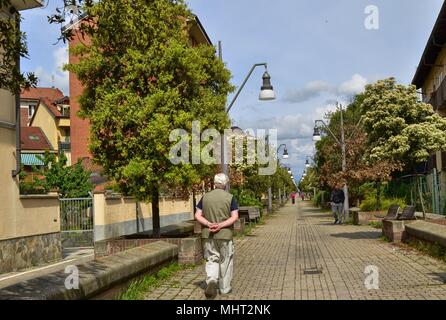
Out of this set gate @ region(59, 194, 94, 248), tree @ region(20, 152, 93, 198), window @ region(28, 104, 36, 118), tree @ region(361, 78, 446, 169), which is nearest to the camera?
tree @ region(361, 78, 446, 169)

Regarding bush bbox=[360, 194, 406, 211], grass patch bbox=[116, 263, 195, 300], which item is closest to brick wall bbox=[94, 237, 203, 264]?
grass patch bbox=[116, 263, 195, 300]

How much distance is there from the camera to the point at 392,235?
16.0 meters

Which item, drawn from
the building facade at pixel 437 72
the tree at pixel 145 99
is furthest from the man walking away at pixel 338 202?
the tree at pixel 145 99

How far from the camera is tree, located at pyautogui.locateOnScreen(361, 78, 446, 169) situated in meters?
17.2

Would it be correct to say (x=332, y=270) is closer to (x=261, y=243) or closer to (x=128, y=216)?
(x=261, y=243)

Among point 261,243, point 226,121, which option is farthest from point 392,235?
point 226,121

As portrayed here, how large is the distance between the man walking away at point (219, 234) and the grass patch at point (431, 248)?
5.00m

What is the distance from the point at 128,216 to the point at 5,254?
29.2 ft

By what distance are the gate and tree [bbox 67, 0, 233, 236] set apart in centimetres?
689

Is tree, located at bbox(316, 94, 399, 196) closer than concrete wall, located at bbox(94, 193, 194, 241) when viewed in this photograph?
No

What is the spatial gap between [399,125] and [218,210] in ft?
36.5

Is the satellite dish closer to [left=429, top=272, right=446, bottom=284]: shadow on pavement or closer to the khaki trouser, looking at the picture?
the khaki trouser

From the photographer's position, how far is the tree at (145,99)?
12.6 meters

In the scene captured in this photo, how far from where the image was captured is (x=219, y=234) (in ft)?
26.5
